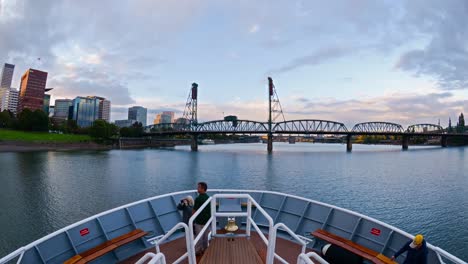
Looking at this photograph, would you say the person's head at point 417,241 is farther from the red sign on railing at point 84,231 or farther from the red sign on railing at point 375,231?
the red sign on railing at point 84,231

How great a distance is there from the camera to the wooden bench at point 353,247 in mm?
6504

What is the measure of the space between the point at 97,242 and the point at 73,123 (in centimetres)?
16760

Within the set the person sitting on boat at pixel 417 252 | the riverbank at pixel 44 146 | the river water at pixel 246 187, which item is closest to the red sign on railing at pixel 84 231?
the person sitting on boat at pixel 417 252

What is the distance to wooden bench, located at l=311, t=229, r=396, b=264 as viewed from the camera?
6.50 meters

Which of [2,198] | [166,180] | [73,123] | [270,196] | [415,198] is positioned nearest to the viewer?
[270,196]

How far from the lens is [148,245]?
8133 millimetres

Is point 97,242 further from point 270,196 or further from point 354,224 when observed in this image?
point 354,224

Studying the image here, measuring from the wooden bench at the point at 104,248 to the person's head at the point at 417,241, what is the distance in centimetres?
734

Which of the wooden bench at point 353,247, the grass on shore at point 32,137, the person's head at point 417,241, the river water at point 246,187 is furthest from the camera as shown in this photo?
the grass on shore at point 32,137

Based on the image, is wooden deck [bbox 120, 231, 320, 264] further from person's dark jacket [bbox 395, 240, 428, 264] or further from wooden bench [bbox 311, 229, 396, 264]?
person's dark jacket [bbox 395, 240, 428, 264]

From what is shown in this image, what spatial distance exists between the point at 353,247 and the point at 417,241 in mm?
1625

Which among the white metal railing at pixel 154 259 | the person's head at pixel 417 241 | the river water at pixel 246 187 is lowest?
the river water at pixel 246 187

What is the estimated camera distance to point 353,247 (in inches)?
280

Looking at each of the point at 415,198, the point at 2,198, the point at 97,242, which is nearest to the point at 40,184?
the point at 2,198
